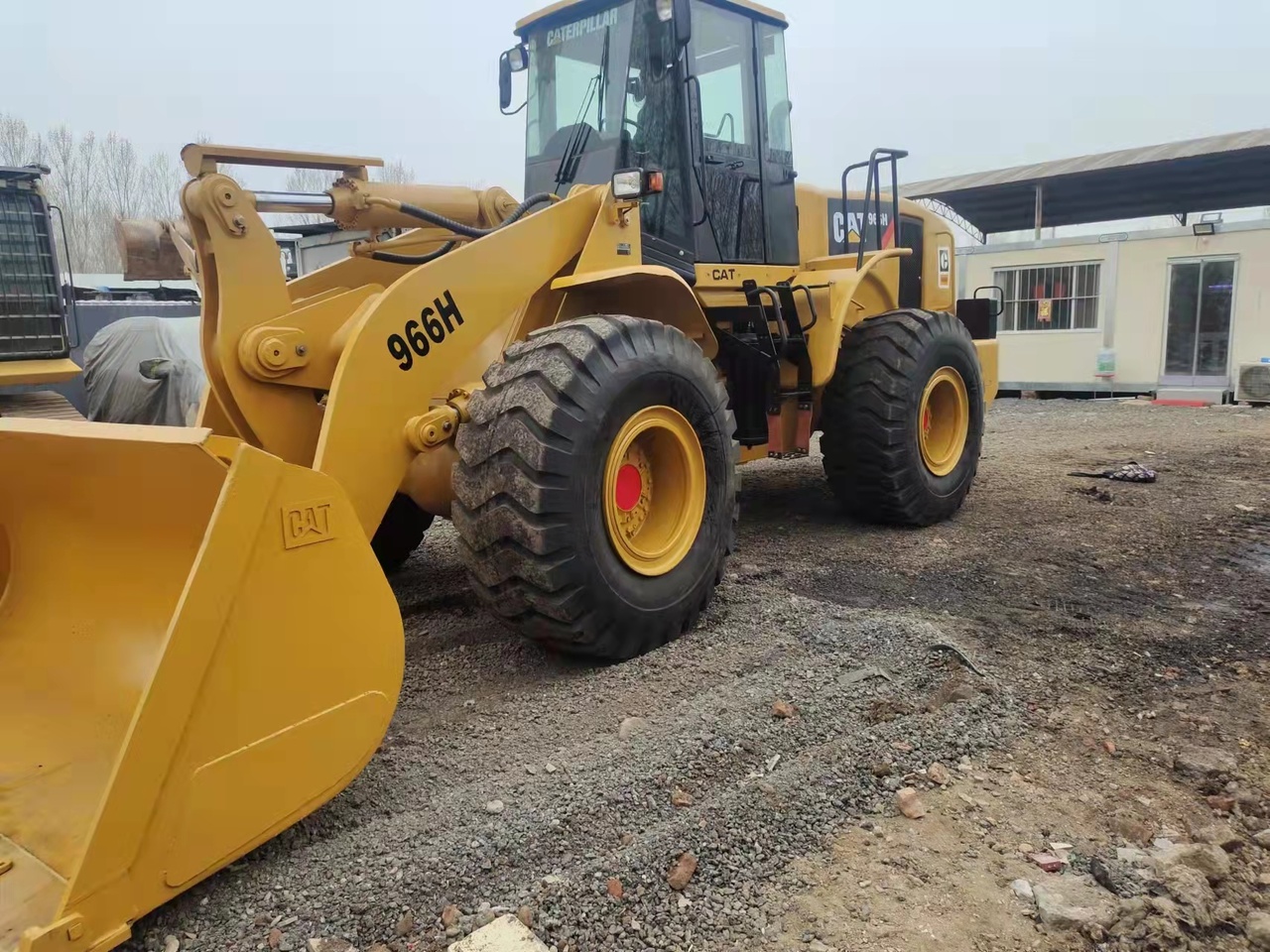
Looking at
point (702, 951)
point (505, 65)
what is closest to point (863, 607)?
point (702, 951)

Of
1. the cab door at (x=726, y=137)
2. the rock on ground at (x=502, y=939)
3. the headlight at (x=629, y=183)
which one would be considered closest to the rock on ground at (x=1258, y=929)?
the rock on ground at (x=502, y=939)

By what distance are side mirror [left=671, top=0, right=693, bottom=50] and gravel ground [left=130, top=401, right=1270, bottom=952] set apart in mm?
2472

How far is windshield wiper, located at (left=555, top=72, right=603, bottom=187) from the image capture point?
15.4 feet

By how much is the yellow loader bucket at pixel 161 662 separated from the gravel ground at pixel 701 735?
8.6 inches

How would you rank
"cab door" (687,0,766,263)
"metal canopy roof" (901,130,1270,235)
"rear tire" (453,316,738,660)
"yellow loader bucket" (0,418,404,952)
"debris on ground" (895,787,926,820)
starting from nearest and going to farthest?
"yellow loader bucket" (0,418,404,952)
"debris on ground" (895,787,926,820)
"rear tire" (453,316,738,660)
"cab door" (687,0,766,263)
"metal canopy roof" (901,130,1270,235)

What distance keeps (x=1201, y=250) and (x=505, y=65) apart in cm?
1284

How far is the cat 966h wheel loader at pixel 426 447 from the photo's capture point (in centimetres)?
221

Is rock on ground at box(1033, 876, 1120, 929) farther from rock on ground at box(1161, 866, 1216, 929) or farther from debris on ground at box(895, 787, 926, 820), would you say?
debris on ground at box(895, 787, 926, 820)

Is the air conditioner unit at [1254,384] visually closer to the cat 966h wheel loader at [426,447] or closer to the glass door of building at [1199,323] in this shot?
the glass door of building at [1199,323]

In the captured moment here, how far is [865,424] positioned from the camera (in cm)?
537

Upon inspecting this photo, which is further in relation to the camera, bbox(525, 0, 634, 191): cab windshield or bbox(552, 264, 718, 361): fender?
bbox(525, 0, 634, 191): cab windshield

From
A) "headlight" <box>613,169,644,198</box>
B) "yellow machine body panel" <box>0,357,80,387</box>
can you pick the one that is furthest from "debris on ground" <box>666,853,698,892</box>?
"yellow machine body panel" <box>0,357,80,387</box>

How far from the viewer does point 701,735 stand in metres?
2.91

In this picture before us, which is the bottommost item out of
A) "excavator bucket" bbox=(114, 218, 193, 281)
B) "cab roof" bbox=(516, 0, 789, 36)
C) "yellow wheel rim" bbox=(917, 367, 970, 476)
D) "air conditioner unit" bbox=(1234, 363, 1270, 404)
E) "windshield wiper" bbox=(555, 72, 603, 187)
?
"air conditioner unit" bbox=(1234, 363, 1270, 404)
